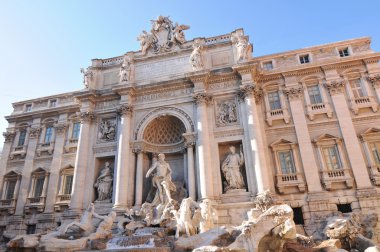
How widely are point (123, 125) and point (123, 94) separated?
2.44 m

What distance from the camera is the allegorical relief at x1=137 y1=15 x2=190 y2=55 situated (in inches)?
859

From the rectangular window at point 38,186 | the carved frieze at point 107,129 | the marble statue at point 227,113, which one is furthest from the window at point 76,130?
the marble statue at point 227,113

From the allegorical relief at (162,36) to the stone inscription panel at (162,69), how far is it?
1072mm

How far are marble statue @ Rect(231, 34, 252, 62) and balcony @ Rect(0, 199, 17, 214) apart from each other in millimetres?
19761

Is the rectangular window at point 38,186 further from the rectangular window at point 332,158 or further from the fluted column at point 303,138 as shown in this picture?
the rectangular window at point 332,158

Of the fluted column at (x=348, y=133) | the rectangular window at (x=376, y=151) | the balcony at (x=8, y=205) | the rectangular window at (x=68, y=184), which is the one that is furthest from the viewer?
the balcony at (x=8, y=205)

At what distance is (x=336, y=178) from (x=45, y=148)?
21269mm

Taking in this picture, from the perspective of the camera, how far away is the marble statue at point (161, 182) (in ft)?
55.1

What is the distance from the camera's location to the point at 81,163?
19109mm

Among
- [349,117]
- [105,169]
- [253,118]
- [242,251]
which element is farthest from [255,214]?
[105,169]

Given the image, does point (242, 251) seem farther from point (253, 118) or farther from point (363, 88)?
point (363, 88)

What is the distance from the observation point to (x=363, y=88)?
734 inches

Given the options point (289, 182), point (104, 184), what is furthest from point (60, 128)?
point (289, 182)

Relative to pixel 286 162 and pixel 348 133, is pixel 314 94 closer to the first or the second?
pixel 348 133
